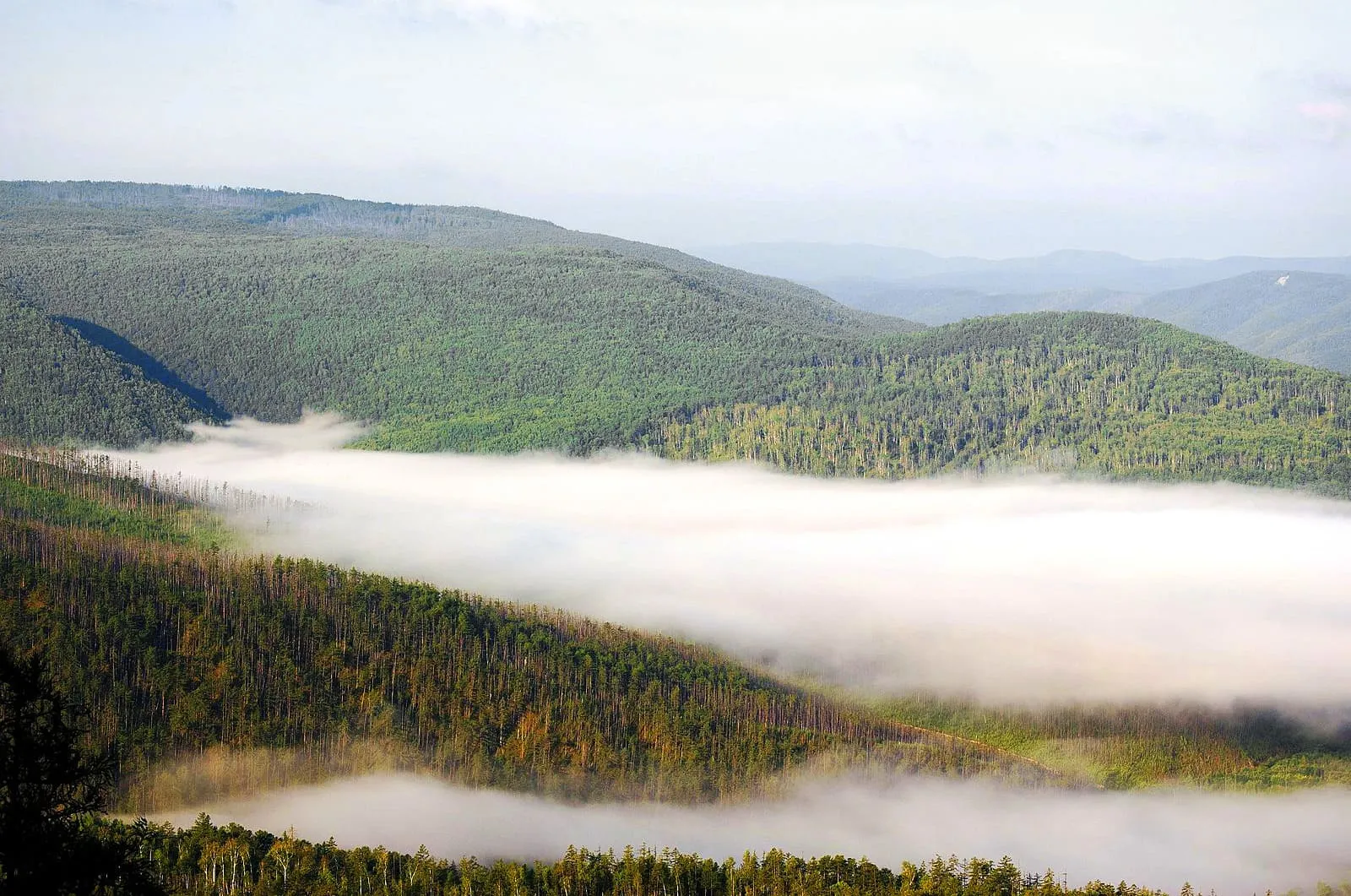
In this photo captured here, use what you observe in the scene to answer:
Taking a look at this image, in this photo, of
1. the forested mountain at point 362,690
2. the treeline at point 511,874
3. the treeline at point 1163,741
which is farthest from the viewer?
the treeline at point 1163,741

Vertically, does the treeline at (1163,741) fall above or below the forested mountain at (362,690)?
below

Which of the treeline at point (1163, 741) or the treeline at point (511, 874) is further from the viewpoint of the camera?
the treeline at point (1163, 741)

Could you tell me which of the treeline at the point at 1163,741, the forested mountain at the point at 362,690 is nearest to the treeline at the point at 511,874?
the forested mountain at the point at 362,690

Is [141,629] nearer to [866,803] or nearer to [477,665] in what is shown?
[477,665]

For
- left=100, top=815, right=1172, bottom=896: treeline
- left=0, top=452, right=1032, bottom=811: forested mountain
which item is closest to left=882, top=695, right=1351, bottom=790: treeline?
left=0, top=452, right=1032, bottom=811: forested mountain

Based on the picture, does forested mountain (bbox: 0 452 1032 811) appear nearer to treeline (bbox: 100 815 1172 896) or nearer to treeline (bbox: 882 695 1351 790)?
treeline (bbox: 882 695 1351 790)

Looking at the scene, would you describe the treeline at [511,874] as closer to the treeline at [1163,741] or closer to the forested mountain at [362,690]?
the forested mountain at [362,690]

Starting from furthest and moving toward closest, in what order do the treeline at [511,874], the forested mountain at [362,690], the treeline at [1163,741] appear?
the treeline at [1163,741] < the forested mountain at [362,690] < the treeline at [511,874]

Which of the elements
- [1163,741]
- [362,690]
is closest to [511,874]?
[362,690]
